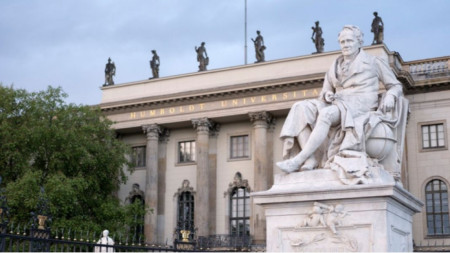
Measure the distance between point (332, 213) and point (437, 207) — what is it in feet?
110

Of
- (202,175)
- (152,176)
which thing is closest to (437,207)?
(202,175)

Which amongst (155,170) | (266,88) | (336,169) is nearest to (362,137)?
(336,169)

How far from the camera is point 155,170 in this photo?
1807 inches

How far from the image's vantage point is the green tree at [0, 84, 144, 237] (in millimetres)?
33719

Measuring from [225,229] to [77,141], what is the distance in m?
11.8

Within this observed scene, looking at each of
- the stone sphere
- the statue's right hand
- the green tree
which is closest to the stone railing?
the green tree

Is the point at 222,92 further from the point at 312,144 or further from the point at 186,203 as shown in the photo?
the point at 312,144

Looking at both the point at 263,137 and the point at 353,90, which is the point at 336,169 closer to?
the point at 353,90

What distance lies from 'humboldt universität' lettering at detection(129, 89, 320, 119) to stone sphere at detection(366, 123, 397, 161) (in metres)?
31.9

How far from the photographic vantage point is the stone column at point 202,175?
143ft

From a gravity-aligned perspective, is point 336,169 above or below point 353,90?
below

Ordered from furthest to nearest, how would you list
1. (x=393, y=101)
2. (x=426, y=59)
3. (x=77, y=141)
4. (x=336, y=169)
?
(x=426, y=59) → (x=77, y=141) → (x=393, y=101) → (x=336, y=169)

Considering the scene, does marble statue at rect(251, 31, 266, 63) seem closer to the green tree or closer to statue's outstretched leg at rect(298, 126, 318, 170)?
the green tree

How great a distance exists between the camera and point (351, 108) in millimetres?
9227
